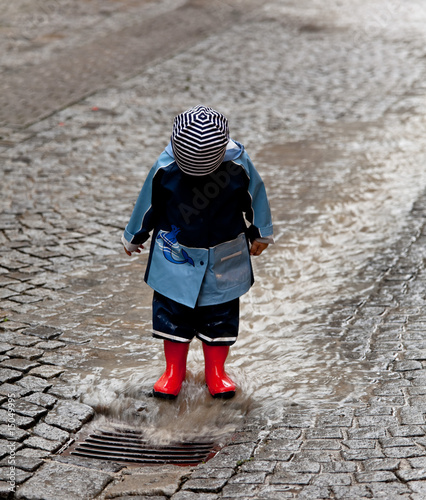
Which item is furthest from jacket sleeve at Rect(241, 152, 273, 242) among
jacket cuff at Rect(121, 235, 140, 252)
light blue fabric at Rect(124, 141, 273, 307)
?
jacket cuff at Rect(121, 235, 140, 252)

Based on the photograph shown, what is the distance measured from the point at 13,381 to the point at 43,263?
169cm

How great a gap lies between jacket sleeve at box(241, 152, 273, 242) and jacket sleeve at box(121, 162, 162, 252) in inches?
18.5

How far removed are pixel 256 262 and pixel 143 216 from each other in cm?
214

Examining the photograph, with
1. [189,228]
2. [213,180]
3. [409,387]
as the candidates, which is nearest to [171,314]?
[189,228]

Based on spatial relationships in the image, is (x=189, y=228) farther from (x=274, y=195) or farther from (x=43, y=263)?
(x=274, y=195)

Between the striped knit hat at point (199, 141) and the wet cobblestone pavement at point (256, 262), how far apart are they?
137 cm

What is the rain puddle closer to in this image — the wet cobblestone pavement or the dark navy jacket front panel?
the wet cobblestone pavement

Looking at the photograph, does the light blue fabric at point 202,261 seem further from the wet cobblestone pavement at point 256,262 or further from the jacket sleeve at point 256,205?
the wet cobblestone pavement at point 256,262

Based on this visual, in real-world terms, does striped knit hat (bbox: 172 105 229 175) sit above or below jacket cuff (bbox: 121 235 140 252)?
above

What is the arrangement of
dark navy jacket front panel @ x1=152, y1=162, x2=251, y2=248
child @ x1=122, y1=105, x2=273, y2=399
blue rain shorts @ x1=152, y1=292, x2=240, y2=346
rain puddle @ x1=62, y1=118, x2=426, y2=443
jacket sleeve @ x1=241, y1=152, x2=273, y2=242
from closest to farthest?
child @ x1=122, y1=105, x2=273, y2=399 → dark navy jacket front panel @ x1=152, y1=162, x2=251, y2=248 → jacket sleeve @ x1=241, y1=152, x2=273, y2=242 → blue rain shorts @ x1=152, y1=292, x2=240, y2=346 → rain puddle @ x1=62, y1=118, x2=426, y2=443

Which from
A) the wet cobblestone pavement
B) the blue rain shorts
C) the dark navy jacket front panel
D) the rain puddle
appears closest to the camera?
the wet cobblestone pavement

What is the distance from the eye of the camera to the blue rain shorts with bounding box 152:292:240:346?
3863mm

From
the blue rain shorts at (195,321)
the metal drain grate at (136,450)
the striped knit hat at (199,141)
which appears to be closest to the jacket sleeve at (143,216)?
the striped knit hat at (199,141)

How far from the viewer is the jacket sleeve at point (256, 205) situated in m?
3.74
